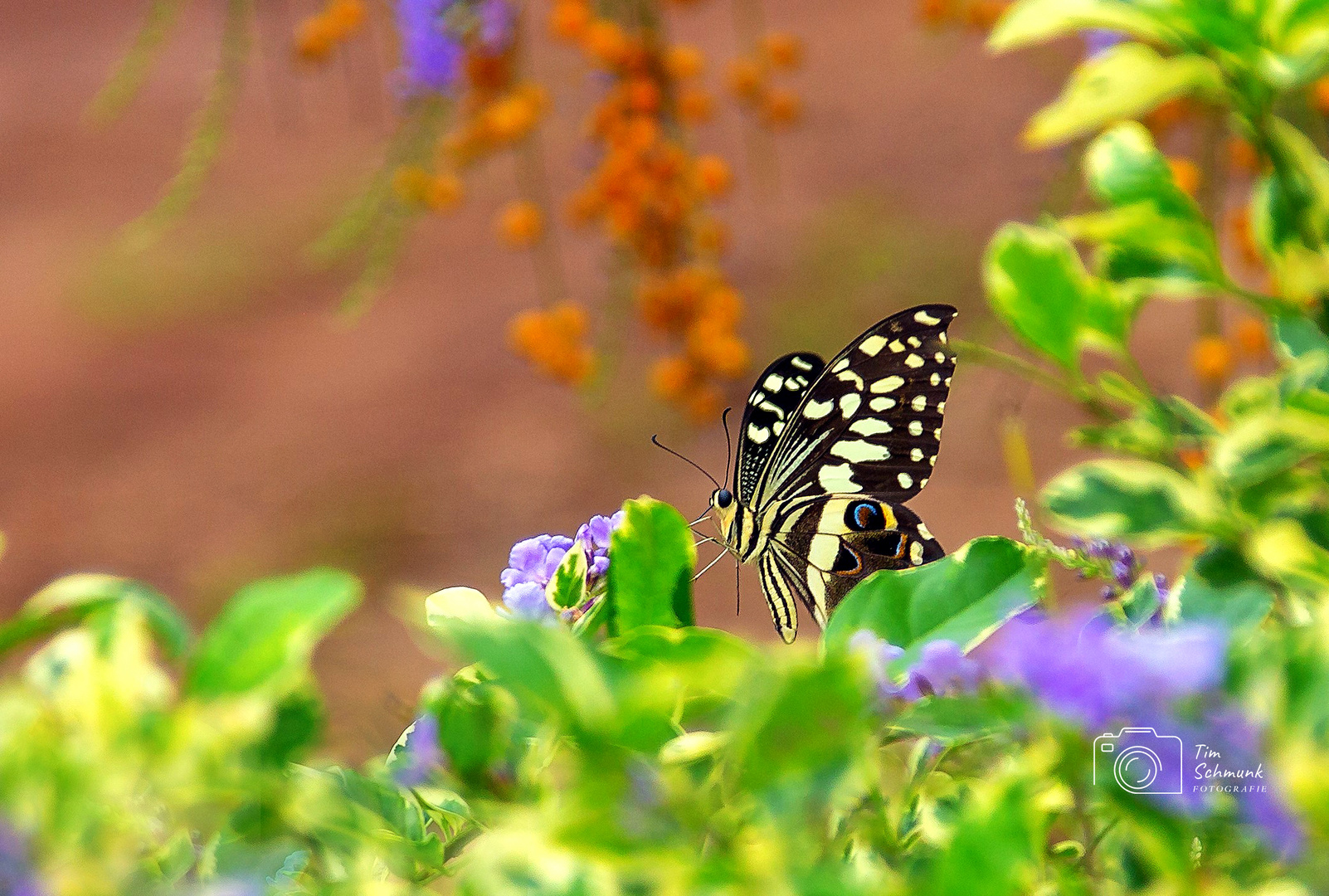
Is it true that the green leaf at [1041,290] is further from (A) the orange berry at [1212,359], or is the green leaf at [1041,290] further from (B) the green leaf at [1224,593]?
(A) the orange berry at [1212,359]

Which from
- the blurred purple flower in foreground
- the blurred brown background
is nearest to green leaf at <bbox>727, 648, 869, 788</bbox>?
the blurred purple flower in foreground

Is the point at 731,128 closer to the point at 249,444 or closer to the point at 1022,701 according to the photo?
the point at 249,444

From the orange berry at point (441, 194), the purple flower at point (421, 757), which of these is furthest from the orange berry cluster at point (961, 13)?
the purple flower at point (421, 757)

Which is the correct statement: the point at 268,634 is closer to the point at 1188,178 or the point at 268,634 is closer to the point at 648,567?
the point at 648,567

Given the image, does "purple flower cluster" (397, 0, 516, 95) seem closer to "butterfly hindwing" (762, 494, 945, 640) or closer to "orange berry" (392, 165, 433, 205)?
"orange berry" (392, 165, 433, 205)

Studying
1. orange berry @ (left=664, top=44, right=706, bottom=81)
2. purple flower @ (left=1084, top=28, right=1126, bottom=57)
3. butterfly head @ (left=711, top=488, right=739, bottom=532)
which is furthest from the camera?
orange berry @ (left=664, top=44, right=706, bottom=81)

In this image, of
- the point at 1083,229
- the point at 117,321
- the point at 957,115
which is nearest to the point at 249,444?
the point at 117,321

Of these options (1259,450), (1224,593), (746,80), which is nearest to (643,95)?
(746,80)
